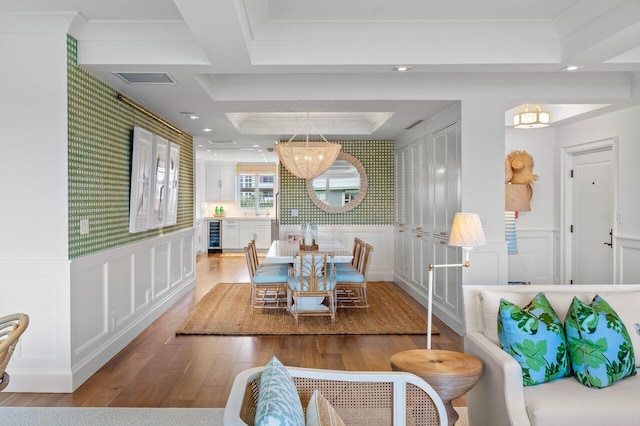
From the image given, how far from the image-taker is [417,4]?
10.5 feet

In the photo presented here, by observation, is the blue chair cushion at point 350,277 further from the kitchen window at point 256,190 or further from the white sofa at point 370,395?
the kitchen window at point 256,190

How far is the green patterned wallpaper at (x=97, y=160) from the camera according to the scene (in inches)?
132

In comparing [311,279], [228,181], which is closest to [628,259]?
[311,279]

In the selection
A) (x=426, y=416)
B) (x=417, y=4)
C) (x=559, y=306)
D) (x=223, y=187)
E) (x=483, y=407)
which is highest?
(x=417, y=4)

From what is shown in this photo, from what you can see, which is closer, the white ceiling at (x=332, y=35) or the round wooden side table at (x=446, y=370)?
the round wooden side table at (x=446, y=370)

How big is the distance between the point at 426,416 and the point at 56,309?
104 inches

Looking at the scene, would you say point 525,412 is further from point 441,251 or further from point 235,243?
point 235,243

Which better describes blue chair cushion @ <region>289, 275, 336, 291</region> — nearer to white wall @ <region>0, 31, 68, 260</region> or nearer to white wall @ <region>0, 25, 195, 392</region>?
white wall @ <region>0, 25, 195, 392</region>

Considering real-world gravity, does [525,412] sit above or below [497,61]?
below

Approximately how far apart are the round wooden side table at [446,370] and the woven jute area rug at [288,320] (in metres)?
2.38

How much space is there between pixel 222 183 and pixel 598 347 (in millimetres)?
10902

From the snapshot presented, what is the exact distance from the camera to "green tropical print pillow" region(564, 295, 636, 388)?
2.21 metres

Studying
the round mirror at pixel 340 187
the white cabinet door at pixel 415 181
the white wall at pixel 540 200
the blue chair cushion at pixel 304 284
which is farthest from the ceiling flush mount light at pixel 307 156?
the white wall at pixel 540 200

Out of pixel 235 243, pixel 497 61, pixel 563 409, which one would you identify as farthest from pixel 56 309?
pixel 235 243
